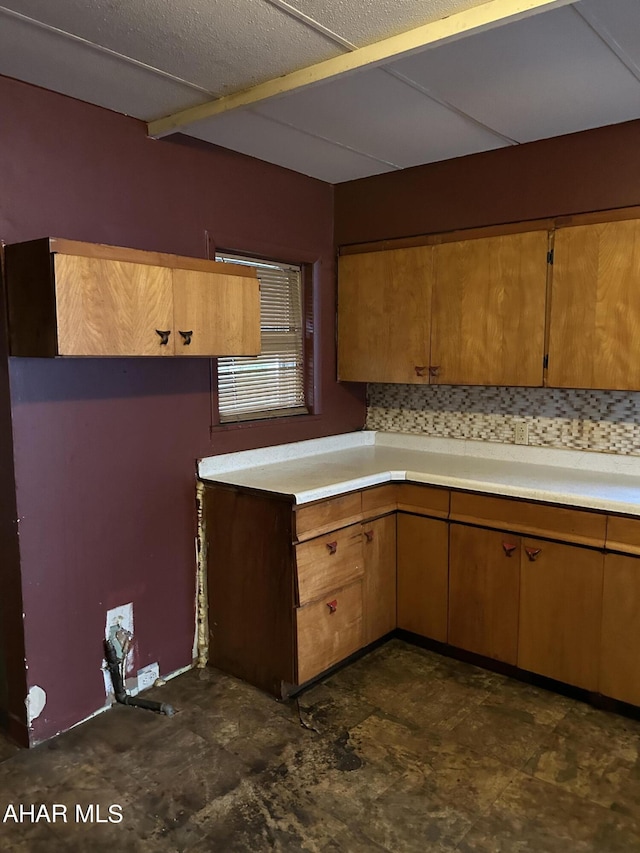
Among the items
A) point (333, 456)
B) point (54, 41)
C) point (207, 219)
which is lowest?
point (333, 456)

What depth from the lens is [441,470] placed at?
10.3 ft

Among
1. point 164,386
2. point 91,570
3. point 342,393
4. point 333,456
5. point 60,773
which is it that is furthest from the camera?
point 342,393

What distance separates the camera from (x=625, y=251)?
2721 millimetres

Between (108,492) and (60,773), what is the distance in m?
1.02

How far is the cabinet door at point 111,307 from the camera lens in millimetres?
2119

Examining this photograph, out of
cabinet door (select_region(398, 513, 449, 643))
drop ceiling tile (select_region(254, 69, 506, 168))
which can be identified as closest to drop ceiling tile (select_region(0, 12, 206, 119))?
drop ceiling tile (select_region(254, 69, 506, 168))

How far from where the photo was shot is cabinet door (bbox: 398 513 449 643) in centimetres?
304

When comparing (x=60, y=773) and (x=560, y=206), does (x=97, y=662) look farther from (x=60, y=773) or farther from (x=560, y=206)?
(x=560, y=206)

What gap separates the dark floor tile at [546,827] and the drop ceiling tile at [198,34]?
248cm

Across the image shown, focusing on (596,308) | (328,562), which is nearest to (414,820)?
(328,562)

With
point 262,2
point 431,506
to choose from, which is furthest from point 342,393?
point 262,2

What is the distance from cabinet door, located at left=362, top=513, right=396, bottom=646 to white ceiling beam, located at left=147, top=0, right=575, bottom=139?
183cm

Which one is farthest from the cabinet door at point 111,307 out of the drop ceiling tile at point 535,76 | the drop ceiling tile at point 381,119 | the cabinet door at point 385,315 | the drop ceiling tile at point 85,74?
the cabinet door at point 385,315

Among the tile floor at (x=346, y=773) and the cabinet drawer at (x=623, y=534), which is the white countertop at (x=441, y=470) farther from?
the tile floor at (x=346, y=773)
